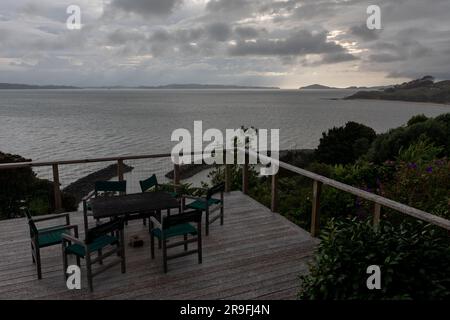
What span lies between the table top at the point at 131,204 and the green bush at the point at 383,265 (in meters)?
2.25

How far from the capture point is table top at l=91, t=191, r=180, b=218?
13.2ft

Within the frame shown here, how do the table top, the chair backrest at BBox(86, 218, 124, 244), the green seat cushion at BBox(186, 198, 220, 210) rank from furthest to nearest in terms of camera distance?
1. the green seat cushion at BBox(186, 198, 220, 210)
2. the table top
3. the chair backrest at BBox(86, 218, 124, 244)

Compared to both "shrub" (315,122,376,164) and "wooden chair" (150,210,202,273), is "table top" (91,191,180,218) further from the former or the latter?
"shrub" (315,122,376,164)

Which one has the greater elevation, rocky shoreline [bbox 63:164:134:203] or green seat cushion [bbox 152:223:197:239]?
green seat cushion [bbox 152:223:197:239]

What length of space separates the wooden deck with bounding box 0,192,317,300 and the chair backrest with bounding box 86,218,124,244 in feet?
1.94

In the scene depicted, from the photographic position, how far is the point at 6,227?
5066 mm

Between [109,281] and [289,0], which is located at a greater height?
[289,0]

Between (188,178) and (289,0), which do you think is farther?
(188,178)

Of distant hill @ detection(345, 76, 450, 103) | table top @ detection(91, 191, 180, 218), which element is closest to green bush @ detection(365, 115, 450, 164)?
table top @ detection(91, 191, 180, 218)

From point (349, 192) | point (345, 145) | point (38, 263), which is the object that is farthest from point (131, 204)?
point (345, 145)

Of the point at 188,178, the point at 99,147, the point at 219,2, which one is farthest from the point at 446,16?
the point at 99,147

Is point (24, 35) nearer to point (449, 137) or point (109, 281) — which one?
point (109, 281)

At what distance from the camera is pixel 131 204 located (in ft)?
14.0
